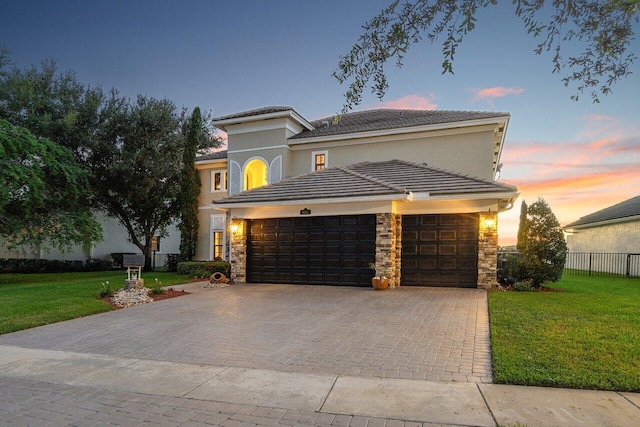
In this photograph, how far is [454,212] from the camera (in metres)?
13.0

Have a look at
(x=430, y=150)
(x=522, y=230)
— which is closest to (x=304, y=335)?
(x=522, y=230)

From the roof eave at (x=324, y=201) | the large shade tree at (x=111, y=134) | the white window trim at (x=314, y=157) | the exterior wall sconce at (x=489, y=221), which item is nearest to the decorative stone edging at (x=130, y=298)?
the roof eave at (x=324, y=201)

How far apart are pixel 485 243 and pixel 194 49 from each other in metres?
13.2

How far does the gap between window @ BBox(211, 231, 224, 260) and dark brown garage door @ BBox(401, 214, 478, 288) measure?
40.4 feet

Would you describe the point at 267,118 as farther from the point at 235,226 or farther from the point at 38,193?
→ the point at 38,193

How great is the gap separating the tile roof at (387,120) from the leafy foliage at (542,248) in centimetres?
521

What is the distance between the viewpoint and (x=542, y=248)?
12.4 m

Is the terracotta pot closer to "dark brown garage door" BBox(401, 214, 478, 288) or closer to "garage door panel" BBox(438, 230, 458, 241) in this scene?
"dark brown garage door" BBox(401, 214, 478, 288)

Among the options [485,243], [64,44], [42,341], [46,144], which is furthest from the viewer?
[46,144]

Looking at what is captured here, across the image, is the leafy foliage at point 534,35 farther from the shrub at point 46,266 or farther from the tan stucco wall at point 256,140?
the shrub at point 46,266

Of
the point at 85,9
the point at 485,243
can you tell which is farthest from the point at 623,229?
the point at 85,9

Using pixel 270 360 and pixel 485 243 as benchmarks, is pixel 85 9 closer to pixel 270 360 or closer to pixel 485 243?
pixel 270 360

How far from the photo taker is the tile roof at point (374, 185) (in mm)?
12664

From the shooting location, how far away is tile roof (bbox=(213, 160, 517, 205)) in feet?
41.5
